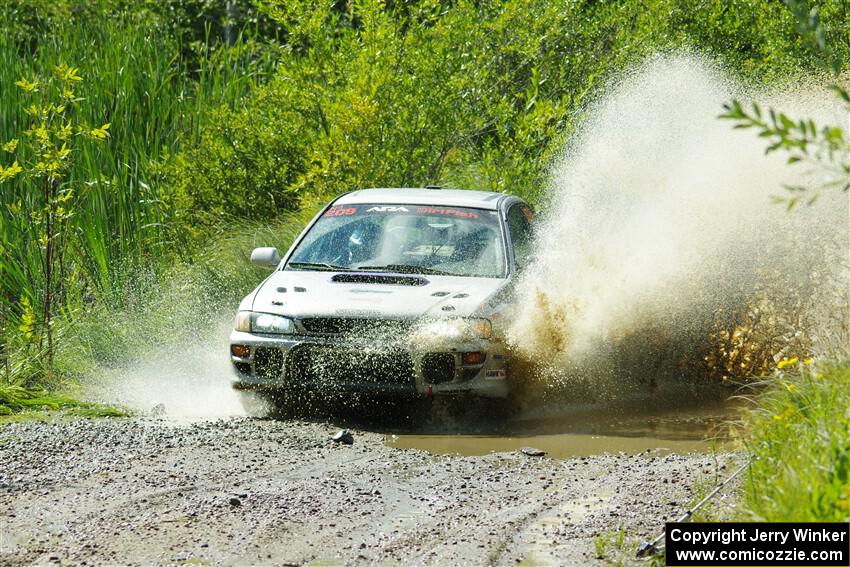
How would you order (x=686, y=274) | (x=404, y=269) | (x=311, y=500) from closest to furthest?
(x=311, y=500)
(x=404, y=269)
(x=686, y=274)

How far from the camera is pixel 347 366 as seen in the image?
324 inches

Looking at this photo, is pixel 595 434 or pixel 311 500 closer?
pixel 311 500

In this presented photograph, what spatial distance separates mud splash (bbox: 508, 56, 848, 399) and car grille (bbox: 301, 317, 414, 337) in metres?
0.76

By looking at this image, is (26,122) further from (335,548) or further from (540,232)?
(335,548)

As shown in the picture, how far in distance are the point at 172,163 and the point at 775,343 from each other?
6.84m

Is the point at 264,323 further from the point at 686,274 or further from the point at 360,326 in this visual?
the point at 686,274

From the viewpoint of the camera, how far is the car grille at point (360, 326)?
8.24 metres

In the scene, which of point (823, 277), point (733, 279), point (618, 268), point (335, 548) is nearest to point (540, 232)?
point (618, 268)

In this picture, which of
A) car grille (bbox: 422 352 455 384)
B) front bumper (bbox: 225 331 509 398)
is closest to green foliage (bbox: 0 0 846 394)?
front bumper (bbox: 225 331 509 398)

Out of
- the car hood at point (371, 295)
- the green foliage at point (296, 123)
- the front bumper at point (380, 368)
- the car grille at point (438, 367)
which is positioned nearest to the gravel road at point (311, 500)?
the front bumper at point (380, 368)

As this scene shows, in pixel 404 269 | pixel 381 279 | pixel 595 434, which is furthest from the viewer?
pixel 404 269

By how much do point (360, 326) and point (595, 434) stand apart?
5.49ft

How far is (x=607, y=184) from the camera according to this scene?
40.5 ft

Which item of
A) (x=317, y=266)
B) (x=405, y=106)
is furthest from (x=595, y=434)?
(x=405, y=106)
